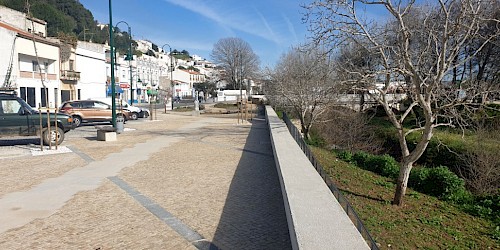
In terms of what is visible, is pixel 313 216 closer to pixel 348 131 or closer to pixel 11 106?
pixel 11 106

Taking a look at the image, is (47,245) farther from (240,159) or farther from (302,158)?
(240,159)

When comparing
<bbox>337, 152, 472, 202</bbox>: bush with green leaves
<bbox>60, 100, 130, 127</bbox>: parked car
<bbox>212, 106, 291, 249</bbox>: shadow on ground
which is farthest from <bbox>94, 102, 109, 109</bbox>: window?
<bbox>337, 152, 472, 202</bbox>: bush with green leaves

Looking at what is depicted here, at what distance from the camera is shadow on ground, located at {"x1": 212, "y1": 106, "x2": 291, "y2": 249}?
4.87 m

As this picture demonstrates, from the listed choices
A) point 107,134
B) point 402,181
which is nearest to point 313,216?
point 402,181

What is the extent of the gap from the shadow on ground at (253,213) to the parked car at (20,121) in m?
7.32

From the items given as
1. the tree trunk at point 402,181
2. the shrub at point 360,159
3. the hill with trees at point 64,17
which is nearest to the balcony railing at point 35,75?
the hill with trees at point 64,17

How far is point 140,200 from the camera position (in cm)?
669

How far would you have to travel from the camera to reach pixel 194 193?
7215 mm

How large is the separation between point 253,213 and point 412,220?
349 cm

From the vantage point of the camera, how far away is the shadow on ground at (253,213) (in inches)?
192

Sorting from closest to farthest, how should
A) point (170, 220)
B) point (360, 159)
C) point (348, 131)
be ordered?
1. point (170, 220)
2. point (360, 159)
3. point (348, 131)

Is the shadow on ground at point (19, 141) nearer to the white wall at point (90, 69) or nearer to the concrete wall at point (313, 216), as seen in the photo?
the concrete wall at point (313, 216)

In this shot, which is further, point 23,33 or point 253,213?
point 23,33

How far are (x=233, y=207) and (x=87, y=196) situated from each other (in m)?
2.72
